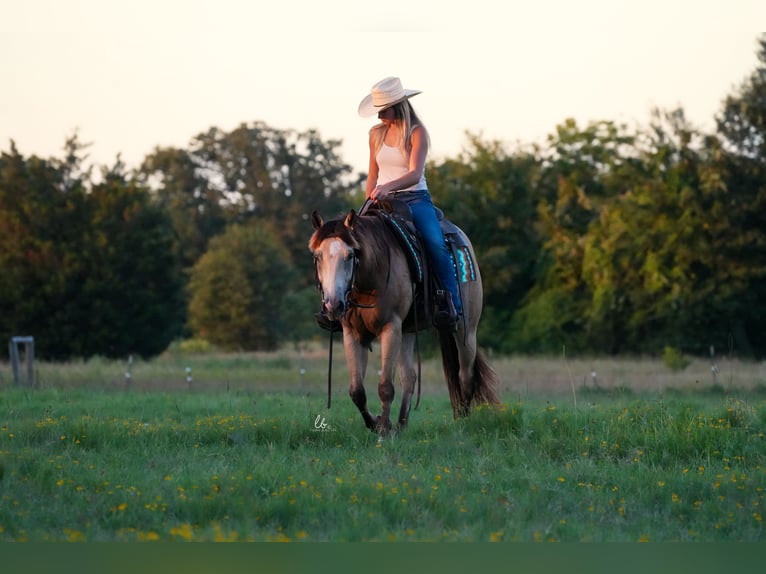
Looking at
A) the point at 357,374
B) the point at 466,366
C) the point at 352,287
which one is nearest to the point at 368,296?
the point at 352,287

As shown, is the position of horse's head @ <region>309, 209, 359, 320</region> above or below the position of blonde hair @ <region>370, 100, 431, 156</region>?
below

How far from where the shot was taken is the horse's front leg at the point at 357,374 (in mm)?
10086

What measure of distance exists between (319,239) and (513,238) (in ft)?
143

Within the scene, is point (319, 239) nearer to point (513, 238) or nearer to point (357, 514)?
point (357, 514)

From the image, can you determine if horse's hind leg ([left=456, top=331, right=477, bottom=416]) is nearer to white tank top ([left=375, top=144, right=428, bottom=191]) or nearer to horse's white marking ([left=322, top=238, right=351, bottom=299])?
white tank top ([left=375, top=144, right=428, bottom=191])

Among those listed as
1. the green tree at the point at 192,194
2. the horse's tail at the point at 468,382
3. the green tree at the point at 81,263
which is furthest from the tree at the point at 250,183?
the horse's tail at the point at 468,382

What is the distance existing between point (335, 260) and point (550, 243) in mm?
40833

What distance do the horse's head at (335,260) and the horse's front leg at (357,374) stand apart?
77 centimetres

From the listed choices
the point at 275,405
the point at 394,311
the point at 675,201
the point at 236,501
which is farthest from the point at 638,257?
the point at 236,501

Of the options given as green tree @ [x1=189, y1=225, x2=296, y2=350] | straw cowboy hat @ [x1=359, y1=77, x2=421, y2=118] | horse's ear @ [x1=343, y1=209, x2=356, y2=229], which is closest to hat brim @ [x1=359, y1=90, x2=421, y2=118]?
straw cowboy hat @ [x1=359, y1=77, x2=421, y2=118]

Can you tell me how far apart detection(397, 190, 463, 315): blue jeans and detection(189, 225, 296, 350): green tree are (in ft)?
170

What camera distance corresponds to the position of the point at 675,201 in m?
42.4

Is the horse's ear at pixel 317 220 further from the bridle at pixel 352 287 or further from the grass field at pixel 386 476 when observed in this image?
the grass field at pixel 386 476

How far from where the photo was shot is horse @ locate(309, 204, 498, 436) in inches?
370
